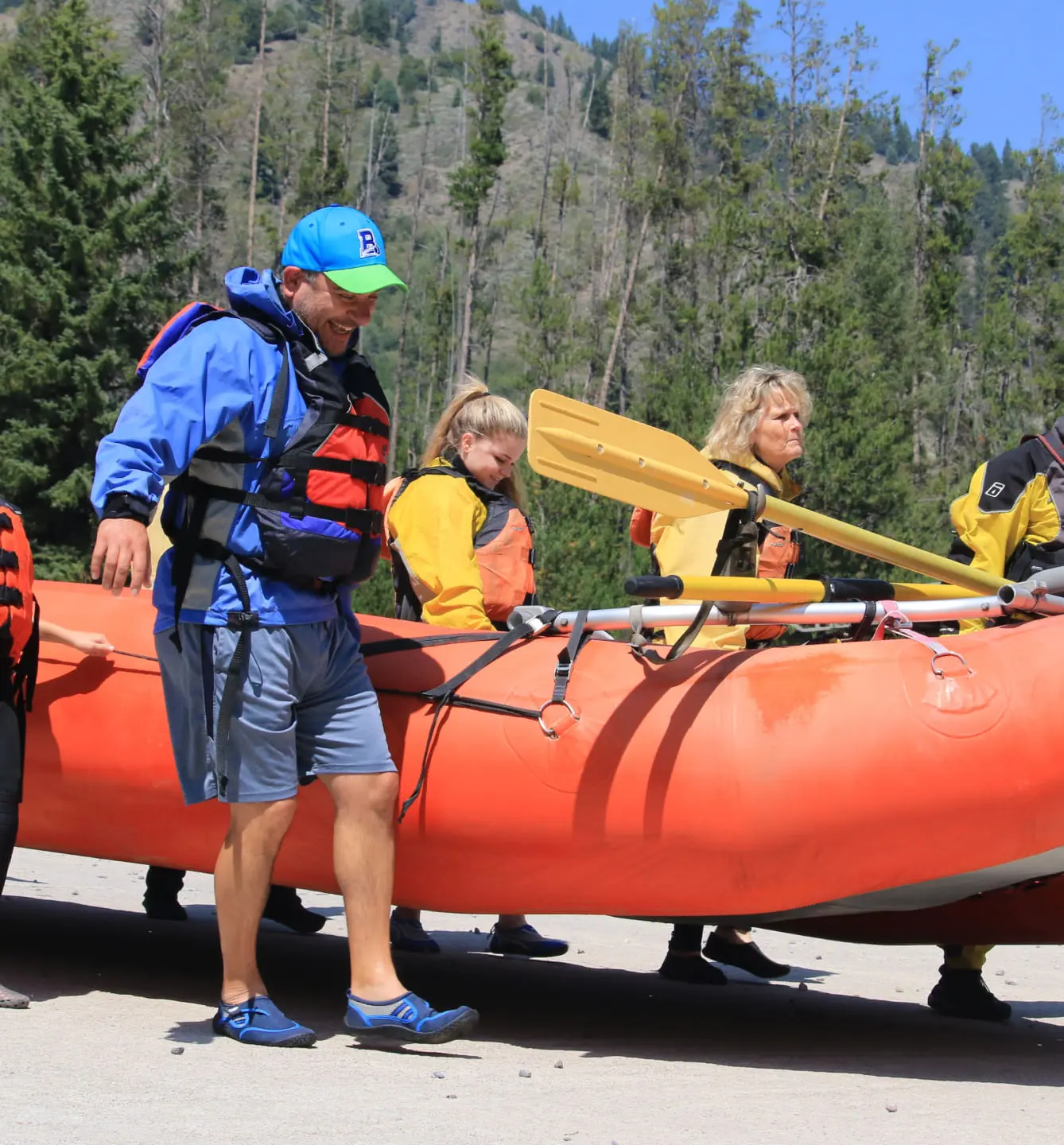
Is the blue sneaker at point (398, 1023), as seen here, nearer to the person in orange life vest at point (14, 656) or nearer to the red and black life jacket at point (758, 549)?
the person in orange life vest at point (14, 656)

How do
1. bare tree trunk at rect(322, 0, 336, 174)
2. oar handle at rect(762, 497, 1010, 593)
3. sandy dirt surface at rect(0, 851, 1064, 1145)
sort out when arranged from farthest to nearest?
bare tree trunk at rect(322, 0, 336, 174) < oar handle at rect(762, 497, 1010, 593) < sandy dirt surface at rect(0, 851, 1064, 1145)

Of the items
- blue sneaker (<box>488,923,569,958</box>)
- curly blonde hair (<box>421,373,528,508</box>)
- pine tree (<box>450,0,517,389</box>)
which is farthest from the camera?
pine tree (<box>450,0,517,389</box>)

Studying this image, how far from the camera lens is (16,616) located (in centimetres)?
368

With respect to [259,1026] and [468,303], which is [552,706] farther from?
[468,303]

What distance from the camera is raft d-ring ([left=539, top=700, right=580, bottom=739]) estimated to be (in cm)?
348

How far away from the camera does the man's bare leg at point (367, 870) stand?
333 centimetres

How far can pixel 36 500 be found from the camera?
26922 mm

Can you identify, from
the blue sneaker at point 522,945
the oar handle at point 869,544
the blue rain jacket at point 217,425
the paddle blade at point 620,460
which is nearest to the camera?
the blue rain jacket at point 217,425

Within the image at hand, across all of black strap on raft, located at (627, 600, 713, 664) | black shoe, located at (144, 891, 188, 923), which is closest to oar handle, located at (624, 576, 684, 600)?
black strap on raft, located at (627, 600, 713, 664)

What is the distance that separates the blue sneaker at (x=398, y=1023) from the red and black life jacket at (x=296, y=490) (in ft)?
3.02

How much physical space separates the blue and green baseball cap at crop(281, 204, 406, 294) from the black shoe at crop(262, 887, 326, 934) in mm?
2469

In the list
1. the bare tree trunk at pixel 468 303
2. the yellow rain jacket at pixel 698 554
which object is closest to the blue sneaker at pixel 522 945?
the yellow rain jacket at pixel 698 554

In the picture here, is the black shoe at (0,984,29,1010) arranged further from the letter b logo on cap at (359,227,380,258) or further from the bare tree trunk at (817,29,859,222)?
the bare tree trunk at (817,29,859,222)

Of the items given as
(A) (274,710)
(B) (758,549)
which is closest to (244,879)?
(A) (274,710)
